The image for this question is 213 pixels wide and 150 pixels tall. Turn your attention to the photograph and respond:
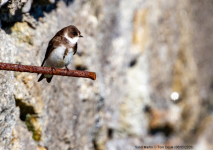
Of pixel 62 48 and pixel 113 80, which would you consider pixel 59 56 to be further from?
pixel 113 80

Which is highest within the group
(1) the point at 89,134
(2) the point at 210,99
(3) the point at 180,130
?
(2) the point at 210,99

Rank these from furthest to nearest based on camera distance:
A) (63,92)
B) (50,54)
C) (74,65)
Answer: (74,65), (63,92), (50,54)

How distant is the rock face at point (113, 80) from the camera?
3.15 m

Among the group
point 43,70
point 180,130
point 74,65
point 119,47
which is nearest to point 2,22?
point 43,70

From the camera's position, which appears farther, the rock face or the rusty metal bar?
the rock face

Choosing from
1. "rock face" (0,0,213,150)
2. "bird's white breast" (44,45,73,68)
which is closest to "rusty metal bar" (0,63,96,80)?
"rock face" (0,0,213,150)

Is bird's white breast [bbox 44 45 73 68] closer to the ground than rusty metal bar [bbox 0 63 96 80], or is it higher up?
higher up

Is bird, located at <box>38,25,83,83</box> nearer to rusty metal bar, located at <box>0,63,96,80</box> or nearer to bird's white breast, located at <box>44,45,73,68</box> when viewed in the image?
bird's white breast, located at <box>44,45,73,68</box>

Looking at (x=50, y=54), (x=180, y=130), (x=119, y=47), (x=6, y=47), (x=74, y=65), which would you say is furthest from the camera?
(x=180, y=130)

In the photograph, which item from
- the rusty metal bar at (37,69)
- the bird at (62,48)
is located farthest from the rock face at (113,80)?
the rusty metal bar at (37,69)

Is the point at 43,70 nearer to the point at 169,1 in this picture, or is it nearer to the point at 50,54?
the point at 50,54

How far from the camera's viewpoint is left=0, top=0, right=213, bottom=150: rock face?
10.3 ft

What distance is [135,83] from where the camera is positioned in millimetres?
5945

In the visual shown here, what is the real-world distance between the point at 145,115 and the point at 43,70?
412 cm
